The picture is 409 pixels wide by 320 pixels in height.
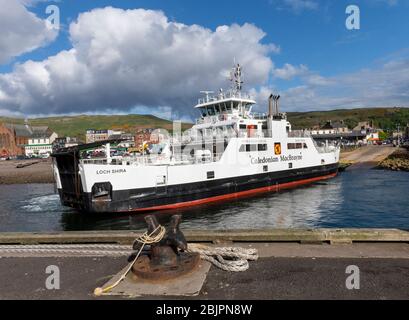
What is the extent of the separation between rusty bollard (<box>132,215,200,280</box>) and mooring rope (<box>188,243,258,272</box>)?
1.00ft

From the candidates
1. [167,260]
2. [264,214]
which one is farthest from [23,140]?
[167,260]

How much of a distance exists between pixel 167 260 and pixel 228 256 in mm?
1105

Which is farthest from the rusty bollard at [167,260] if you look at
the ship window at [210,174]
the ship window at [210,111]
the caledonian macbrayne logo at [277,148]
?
the ship window at [210,111]

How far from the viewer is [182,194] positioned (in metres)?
20.2

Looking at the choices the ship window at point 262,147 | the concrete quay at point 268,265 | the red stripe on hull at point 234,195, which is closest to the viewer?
the concrete quay at point 268,265

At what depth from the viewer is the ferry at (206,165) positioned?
57.6 feet

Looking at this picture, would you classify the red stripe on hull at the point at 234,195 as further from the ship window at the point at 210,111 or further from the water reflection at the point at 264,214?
the ship window at the point at 210,111

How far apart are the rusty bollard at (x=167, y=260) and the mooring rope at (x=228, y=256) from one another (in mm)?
304

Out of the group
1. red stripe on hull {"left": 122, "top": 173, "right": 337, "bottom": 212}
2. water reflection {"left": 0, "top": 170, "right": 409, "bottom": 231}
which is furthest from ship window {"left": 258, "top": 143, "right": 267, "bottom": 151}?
water reflection {"left": 0, "top": 170, "right": 409, "bottom": 231}

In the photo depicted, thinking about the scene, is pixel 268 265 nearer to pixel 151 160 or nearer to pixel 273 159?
pixel 151 160

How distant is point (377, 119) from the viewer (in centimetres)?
18700

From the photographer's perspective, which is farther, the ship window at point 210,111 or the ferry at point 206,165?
the ship window at point 210,111

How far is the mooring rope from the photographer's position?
4.75 meters

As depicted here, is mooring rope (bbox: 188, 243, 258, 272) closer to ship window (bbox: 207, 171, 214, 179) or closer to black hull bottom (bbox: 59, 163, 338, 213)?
black hull bottom (bbox: 59, 163, 338, 213)
